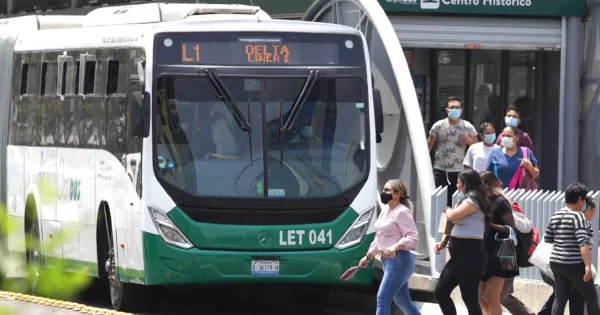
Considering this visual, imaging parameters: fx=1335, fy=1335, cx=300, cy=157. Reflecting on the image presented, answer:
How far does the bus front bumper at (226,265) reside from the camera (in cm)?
1209

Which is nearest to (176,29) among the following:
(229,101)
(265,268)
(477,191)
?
(229,101)

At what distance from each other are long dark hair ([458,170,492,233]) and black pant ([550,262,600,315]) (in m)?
0.64

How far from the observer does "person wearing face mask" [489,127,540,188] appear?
14510 millimetres

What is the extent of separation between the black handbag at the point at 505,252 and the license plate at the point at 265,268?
250cm

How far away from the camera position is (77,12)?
33.3 metres

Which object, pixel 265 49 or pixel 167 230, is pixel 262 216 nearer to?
pixel 167 230

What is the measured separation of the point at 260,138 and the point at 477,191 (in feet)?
8.92

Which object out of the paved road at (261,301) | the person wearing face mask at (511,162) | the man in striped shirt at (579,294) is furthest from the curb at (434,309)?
the person wearing face mask at (511,162)

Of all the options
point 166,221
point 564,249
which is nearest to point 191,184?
point 166,221

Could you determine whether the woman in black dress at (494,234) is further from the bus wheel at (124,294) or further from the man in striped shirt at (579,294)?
the bus wheel at (124,294)

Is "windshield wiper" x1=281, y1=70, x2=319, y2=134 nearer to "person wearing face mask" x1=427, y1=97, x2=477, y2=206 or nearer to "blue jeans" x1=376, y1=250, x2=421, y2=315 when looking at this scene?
"blue jeans" x1=376, y1=250, x2=421, y2=315

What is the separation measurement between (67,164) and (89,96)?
91 cm

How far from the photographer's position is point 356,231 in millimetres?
12477

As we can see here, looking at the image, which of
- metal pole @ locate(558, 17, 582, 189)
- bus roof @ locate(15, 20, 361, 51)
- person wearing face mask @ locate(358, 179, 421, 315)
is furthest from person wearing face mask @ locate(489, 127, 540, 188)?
metal pole @ locate(558, 17, 582, 189)
